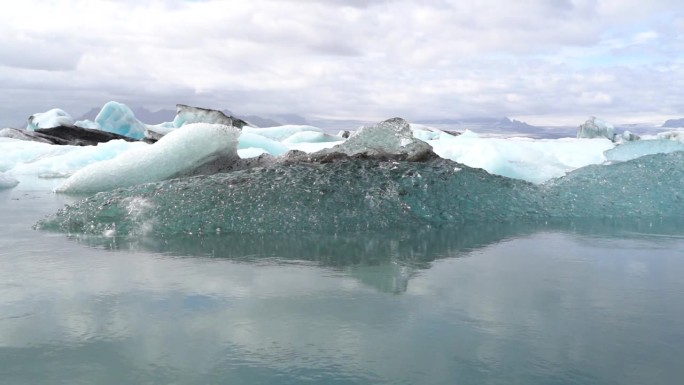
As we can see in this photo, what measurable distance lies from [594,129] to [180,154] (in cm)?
1967

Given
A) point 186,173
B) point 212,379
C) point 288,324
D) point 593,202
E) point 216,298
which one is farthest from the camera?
point 186,173

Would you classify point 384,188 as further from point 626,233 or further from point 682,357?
point 682,357

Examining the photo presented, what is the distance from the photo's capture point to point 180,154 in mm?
6539

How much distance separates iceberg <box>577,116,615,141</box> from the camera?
2258cm

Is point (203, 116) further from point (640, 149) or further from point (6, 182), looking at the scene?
point (640, 149)

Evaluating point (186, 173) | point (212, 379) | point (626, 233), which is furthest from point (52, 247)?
point (626, 233)

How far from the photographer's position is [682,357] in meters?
1.95

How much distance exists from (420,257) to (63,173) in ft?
32.3

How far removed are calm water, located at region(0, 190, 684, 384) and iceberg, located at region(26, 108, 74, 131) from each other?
62.9 ft

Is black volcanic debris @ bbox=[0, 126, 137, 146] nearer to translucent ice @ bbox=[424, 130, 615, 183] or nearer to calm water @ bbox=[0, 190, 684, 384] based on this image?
translucent ice @ bbox=[424, 130, 615, 183]

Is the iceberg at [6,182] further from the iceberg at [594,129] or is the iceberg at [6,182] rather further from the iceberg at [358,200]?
the iceberg at [594,129]

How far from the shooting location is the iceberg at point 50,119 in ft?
69.7

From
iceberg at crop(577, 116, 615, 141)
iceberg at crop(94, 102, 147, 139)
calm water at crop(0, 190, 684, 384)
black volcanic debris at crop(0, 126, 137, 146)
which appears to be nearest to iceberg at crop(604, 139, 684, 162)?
calm water at crop(0, 190, 684, 384)

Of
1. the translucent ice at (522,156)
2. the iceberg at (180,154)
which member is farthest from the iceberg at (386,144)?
the translucent ice at (522,156)
